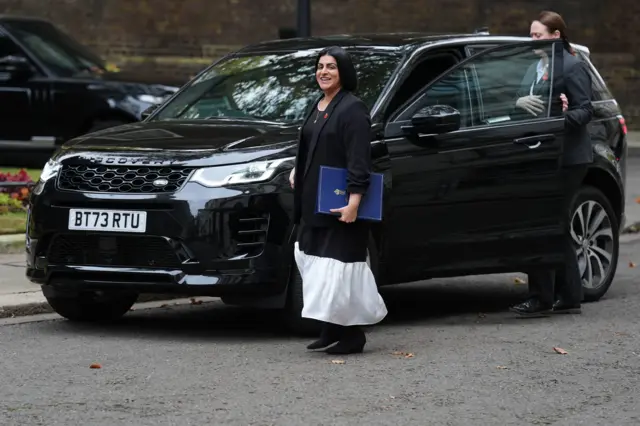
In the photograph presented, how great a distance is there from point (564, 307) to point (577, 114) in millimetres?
A: 1219

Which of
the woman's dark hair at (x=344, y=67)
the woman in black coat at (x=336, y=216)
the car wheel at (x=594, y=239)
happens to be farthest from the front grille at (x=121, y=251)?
the car wheel at (x=594, y=239)

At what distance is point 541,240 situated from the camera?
31.2 feet

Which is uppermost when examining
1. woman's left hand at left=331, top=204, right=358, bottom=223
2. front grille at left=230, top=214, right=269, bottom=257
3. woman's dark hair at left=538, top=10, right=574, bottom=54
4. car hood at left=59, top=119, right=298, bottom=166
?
woman's dark hair at left=538, top=10, right=574, bottom=54

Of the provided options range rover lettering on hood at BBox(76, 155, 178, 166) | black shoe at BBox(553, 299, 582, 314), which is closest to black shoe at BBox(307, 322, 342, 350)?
range rover lettering on hood at BBox(76, 155, 178, 166)

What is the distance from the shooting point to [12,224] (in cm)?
1244

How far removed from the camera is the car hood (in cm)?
838

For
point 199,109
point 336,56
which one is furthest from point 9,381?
point 199,109

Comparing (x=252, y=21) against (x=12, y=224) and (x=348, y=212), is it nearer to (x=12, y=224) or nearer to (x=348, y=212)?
(x=12, y=224)

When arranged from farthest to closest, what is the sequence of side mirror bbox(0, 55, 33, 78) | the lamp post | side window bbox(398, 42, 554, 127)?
side mirror bbox(0, 55, 33, 78) < the lamp post < side window bbox(398, 42, 554, 127)

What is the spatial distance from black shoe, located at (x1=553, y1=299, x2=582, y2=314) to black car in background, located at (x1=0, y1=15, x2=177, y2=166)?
A: 755 cm

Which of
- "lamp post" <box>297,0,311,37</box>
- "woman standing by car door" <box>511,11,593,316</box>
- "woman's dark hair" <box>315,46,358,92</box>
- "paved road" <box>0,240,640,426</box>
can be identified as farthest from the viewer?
"lamp post" <box>297,0,311,37</box>

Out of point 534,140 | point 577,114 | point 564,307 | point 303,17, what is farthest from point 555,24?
point 303,17

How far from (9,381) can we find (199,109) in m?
2.94

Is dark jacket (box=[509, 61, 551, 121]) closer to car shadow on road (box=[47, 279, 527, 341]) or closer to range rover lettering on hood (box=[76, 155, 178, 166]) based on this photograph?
car shadow on road (box=[47, 279, 527, 341])
